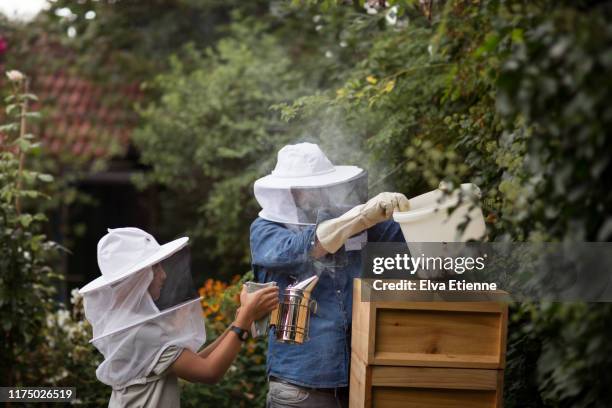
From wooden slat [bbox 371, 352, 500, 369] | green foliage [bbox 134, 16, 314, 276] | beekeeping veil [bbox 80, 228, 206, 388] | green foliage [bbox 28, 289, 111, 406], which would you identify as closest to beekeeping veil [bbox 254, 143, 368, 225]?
beekeeping veil [bbox 80, 228, 206, 388]

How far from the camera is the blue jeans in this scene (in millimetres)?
3123

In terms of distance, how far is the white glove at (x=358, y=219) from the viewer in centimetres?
292

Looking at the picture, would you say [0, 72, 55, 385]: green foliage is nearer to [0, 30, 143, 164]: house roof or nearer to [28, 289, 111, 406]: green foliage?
[28, 289, 111, 406]: green foliage

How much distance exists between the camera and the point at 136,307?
2.99 metres

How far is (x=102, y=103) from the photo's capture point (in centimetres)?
920

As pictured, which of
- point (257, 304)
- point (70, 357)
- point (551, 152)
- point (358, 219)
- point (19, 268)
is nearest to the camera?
point (551, 152)

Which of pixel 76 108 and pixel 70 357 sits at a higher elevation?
pixel 76 108

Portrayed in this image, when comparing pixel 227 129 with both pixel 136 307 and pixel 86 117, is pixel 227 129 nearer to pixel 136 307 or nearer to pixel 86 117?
pixel 86 117

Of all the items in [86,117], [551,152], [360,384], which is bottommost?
[360,384]

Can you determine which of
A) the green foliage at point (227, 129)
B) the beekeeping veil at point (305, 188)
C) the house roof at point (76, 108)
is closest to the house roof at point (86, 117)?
the house roof at point (76, 108)

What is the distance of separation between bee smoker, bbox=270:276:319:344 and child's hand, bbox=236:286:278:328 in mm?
35

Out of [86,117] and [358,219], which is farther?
[86,117]

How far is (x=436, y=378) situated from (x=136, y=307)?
1.14 meters

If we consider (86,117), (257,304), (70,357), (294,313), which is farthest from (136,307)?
(86,117)
